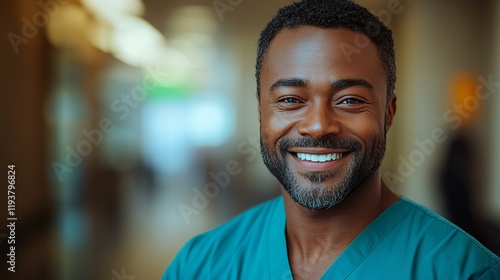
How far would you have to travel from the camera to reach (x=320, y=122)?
993 mm

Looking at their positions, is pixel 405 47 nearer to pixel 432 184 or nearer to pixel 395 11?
pixel 395 11

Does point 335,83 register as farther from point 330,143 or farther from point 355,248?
point 355,248

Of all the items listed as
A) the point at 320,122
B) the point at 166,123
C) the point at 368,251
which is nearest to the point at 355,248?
the point at 368,251

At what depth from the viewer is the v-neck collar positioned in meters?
1.08

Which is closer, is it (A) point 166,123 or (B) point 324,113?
(B) point 324,113

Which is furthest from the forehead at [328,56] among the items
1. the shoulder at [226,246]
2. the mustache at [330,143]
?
the shoulder at [226,246]

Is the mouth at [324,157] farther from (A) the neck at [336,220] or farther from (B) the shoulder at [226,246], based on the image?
(B) the shoulder at [226,246]

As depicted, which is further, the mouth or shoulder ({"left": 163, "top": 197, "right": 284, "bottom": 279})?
shoulder ({"left": 163, "top": 197, "right": 284, "bottom": 279})

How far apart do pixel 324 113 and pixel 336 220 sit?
23cm

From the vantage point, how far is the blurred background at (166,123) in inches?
122

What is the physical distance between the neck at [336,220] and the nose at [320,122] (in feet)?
0.52

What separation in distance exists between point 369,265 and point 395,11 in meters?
3.18

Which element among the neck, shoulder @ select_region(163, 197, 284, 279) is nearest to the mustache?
the neck

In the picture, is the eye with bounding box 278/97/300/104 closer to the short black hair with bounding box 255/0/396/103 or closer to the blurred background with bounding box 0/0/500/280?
the short black hair with bounding box 255/0/396/103
